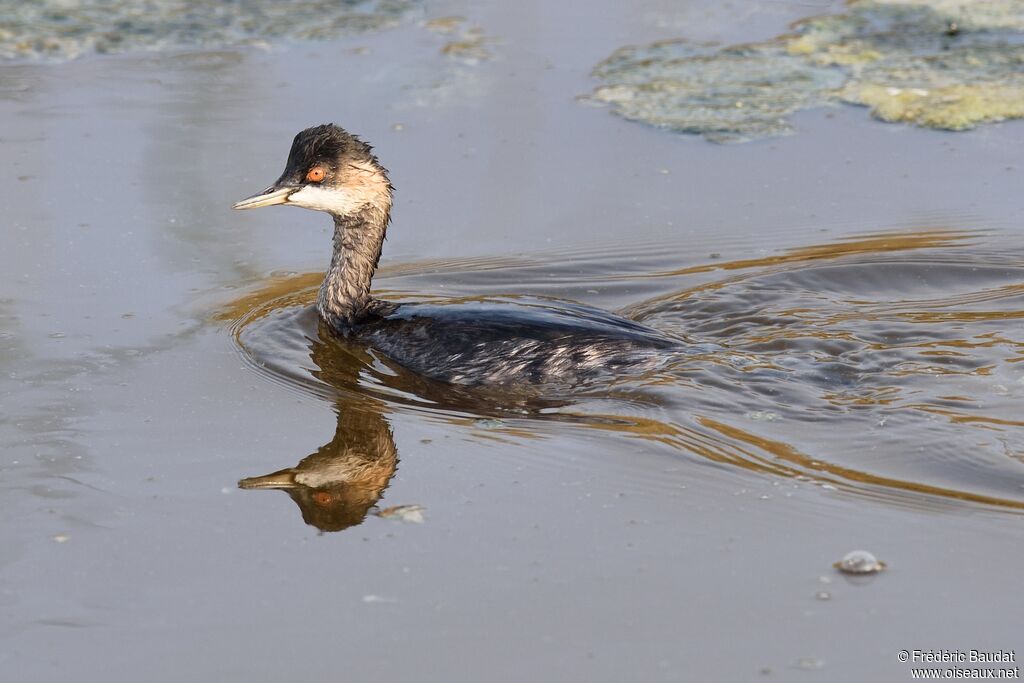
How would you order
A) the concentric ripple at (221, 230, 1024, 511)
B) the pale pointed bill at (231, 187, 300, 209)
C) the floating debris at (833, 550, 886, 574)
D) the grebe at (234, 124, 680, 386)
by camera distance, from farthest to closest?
the pale pointed bill at (231, 187, 300, 209) → the grebe at (234, 124, 680, 386) → the concentric ripple at (221, 230, 1024, 511) → the floating debris at (833, 550, 886, 574)

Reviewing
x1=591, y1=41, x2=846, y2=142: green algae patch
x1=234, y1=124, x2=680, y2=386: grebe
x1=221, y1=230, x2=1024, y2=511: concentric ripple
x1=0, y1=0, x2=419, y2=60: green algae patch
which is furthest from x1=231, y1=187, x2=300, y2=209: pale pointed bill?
x1=0, y1=0, x2=419, y2=60: green algae patch

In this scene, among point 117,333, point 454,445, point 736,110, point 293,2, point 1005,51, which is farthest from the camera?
point 293,2

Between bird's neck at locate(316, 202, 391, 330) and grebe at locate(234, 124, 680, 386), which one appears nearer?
grebe at locate(234, 124, 680, 386)

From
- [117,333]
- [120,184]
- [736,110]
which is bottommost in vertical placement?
[117,333]

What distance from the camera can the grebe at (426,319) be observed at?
18.9 feet

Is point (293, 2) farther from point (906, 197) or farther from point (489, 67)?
point (906, 197)

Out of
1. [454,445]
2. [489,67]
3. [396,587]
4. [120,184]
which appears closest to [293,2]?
[489,67]

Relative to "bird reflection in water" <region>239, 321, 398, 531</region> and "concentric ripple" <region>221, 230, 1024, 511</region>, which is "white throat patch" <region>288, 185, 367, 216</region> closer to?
"concentric ripple" <region>221, 230, 1024, 511</region>

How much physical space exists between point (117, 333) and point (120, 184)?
1.77 metres

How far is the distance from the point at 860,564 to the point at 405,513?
4.84 ft

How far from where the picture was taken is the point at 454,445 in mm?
5129

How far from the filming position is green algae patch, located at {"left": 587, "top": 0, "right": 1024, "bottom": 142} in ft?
27.8

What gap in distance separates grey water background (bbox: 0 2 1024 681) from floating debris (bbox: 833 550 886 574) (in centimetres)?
7

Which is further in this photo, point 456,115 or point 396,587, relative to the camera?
point 456,115
